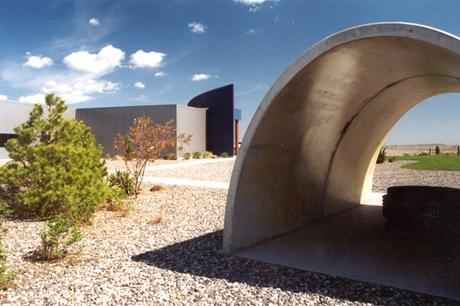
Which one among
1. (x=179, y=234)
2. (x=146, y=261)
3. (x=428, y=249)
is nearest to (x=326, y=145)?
(x=428, y=249)

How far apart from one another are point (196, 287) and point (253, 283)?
752 millimetres

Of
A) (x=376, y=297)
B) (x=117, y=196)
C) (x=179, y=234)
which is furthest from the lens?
(x=117, y=196)

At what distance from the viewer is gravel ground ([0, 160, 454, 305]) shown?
4.57 m

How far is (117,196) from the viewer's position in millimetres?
11164

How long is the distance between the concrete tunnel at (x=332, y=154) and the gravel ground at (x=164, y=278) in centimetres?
47

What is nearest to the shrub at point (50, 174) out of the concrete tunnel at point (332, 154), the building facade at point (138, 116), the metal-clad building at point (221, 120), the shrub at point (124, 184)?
the shrub at point (124, 184)

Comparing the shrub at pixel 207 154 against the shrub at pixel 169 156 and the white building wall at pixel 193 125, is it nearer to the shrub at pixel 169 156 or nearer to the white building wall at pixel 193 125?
the white building wall at pixel 193 125

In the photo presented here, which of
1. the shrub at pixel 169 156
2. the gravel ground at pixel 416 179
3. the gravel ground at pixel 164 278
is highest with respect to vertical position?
the shrub at pixel 169 156

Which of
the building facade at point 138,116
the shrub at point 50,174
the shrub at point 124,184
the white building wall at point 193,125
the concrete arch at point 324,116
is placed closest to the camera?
the concrete arch at point 324,116

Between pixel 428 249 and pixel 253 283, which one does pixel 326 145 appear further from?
pixel 253 283

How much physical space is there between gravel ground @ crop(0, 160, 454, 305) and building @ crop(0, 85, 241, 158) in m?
24.8

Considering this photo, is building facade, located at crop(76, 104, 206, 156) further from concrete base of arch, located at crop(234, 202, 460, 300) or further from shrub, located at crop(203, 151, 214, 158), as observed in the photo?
concrete base of arch, located at crop(234, 202, 460, 300)

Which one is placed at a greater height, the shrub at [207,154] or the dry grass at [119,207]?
the shrub at [207,154]

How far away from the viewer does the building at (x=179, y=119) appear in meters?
31.9
